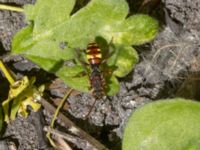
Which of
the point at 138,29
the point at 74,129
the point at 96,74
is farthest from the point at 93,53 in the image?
the point at 74,129

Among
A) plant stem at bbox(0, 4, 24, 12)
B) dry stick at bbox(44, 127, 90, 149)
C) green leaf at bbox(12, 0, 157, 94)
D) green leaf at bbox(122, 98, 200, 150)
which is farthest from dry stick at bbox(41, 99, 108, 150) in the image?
plant stem at bbox(0, 4, 24, 12)

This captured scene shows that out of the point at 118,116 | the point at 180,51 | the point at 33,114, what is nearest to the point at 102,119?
the point at 118,116

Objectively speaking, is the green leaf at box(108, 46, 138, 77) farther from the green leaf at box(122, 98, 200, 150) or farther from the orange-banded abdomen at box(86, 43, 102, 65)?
the green leaf at box(122, 98, 200, 150)

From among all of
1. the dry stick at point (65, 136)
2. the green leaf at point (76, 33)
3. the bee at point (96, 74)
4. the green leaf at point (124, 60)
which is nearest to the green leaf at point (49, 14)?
the green leaf at point (76, 33)

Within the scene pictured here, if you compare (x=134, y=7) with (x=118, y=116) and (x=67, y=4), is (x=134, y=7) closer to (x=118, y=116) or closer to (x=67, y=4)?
(x=67, y=4)

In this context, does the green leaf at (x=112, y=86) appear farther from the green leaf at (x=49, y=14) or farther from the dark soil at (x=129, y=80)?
the green leaf at (x=49, y=14)

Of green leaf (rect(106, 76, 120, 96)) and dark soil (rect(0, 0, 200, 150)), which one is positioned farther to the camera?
dark soil (rect(0, 0, 200, 150))
